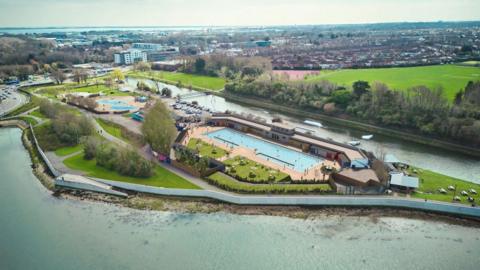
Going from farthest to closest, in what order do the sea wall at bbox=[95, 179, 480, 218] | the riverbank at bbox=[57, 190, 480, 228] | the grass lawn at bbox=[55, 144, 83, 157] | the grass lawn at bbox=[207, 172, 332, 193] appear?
the grass lawn at bbox=[55, 144, 83, 157] < the grass lawn at bbox=[207, 172, 332, 193] < the riverbank at bbox=[57, 190, 480, 228] < the sea wall at bbox=[95, 179, 480, 218]

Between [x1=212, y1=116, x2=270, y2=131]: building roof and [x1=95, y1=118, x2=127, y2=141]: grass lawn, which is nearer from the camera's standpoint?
[x1=212, y1=116, x2=270, y2=131]: building roof

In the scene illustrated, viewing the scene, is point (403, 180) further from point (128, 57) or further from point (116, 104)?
point (128, 57)

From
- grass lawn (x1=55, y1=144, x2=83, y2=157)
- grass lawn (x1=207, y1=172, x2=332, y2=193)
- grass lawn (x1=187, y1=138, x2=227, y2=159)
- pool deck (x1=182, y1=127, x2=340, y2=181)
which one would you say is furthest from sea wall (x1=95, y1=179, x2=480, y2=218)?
grass lawn (x1=55, y1=144, x2=83, y2=157)

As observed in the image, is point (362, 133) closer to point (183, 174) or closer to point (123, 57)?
point (183, 174)

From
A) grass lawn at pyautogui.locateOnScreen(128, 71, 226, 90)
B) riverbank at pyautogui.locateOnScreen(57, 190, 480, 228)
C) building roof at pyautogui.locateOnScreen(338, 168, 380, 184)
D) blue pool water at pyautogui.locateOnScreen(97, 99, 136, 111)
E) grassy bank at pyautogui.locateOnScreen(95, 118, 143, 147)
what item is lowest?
riverbank at pyautogui.locateOnScreen(57, 190, 480, 228)

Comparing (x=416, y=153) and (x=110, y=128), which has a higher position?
(x=110, y=128)

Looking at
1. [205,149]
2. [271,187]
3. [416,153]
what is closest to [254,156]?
[205,149]

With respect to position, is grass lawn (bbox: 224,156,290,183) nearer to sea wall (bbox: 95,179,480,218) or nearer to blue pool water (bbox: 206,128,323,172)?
blue pool water (bbox: 206,128,323,172)
